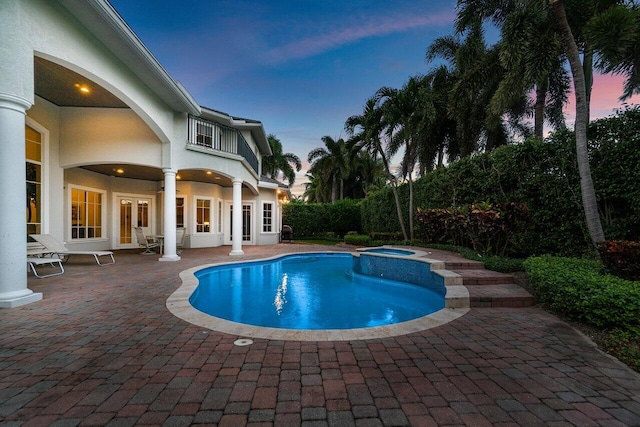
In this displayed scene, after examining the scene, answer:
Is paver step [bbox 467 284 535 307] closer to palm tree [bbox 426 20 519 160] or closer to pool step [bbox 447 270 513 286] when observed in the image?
pool step [bbox 447 270 513 286]

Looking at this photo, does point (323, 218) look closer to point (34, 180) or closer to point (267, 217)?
point (267, 217)

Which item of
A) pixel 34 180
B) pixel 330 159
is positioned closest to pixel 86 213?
pixel 34 180

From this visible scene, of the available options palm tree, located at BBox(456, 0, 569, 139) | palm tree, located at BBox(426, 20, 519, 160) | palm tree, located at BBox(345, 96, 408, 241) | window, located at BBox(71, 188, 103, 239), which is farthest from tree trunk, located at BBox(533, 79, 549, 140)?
window, located at BBox(71, 188, 103, 239)

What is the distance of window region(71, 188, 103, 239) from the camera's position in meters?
10.5

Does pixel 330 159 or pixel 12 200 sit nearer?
pixel 12 200

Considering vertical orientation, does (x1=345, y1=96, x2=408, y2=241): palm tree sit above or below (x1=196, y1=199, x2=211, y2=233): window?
above

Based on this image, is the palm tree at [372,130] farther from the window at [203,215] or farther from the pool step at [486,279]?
the window at [203,215]

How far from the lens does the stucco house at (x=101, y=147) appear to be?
441 centimetres

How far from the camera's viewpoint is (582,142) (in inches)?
229

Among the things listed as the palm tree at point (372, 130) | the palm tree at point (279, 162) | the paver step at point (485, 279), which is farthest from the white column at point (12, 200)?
the palm tree at point (279, 162)

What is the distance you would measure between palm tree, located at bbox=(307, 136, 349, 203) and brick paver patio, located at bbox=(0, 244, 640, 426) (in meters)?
23.7

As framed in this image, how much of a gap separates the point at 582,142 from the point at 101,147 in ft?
42.4

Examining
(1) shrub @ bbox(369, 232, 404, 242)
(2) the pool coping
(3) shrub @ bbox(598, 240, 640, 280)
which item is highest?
(3) shrub @ bbox(598, 240, 640, 280)

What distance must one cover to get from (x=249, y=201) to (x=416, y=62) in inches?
481
